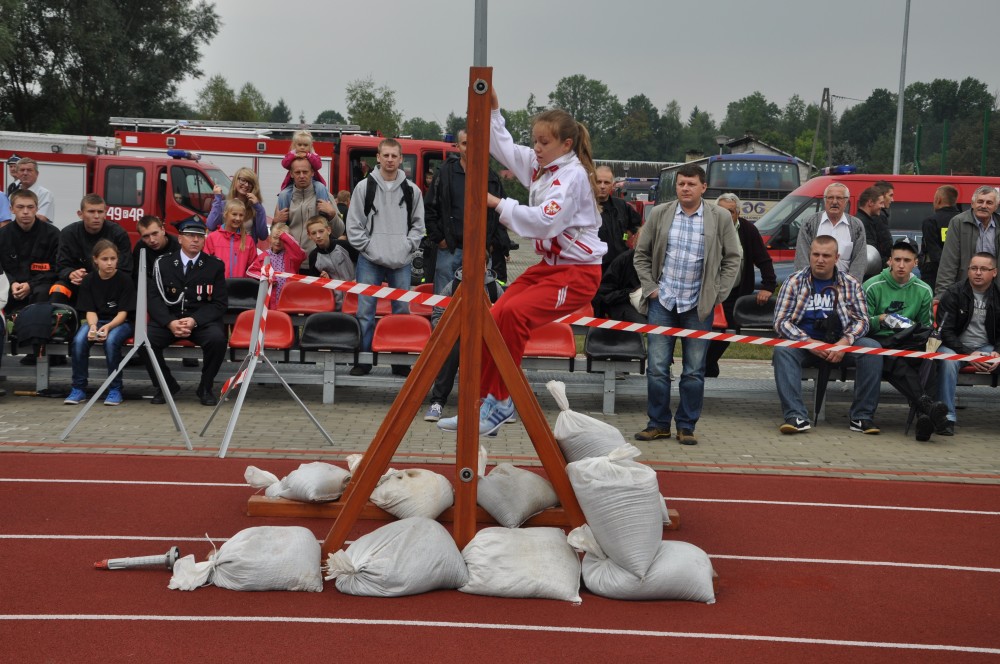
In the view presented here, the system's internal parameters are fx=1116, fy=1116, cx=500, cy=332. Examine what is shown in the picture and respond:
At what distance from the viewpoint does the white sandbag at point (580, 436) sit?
6230 millimetres

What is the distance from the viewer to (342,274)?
11.8 meters

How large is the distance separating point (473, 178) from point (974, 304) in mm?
6625

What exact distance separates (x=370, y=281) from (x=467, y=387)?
5.50 meters

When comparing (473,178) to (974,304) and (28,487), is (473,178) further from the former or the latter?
(974,304)

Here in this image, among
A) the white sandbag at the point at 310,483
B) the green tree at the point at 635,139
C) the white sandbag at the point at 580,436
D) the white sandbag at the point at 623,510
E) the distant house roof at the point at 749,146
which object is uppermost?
the green tree at the point at 635,139

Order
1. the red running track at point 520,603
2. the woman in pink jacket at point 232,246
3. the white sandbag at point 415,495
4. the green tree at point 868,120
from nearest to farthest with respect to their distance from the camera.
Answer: the red running track at point 520,603 < the white sandbag at point 415,495 < the woman in pink jacket at point 232,246 < the green tree at point 868,120

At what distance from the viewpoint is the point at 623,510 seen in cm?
549

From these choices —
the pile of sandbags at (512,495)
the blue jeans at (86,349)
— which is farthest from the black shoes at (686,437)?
the blue jeans at (86,349)

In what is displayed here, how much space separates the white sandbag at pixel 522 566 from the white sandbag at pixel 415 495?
1.79 feet

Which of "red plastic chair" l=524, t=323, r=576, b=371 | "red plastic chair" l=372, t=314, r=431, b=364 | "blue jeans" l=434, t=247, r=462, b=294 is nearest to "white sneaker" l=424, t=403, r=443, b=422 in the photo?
"red plastic chair" l=372, t=314, r=431, b=364

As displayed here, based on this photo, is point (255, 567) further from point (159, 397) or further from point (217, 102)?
point (217, 102)

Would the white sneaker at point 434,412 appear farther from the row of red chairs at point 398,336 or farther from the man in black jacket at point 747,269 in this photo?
the man in black jacket at point 747,269

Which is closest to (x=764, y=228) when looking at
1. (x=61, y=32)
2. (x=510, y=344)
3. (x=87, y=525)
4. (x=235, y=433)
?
(x=235, y=433)

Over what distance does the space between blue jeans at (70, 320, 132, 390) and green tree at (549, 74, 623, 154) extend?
441 feet
